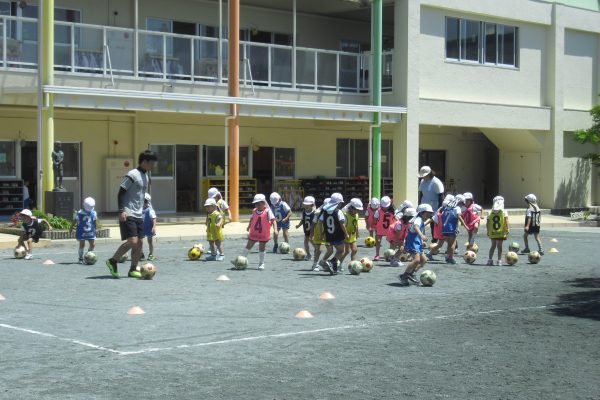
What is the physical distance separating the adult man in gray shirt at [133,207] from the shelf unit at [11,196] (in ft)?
41.8

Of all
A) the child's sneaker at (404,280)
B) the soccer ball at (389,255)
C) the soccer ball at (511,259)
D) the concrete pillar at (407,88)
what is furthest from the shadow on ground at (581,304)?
the concrete pillar at (407,88)

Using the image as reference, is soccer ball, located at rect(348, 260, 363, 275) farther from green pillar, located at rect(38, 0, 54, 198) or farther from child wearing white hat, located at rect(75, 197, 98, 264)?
green pillar, located at rect(38, 0, 54, 198)

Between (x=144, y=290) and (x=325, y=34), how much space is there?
22877mm

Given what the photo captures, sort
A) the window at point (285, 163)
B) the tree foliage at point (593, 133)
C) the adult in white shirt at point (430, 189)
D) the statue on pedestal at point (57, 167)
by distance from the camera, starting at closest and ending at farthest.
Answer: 1. the adult in white shirt at point (430, 189)
2. the statue on pedestal at point (57, 167)
3. the window at point (285, 163)
4. the tree foliage at point (593, 133)

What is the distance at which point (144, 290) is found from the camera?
48.5 feet

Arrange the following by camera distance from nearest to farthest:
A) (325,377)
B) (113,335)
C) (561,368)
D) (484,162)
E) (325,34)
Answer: (325,377) < (561,368) < (113,335) < (325,34) < (484,162)

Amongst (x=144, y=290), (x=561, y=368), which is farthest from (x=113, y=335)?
(x=561, y=368)

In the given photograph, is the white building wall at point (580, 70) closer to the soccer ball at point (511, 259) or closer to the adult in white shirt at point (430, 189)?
the adult in white shirt at point (430, 189)

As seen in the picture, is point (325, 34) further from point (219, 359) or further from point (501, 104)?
point (219, 359)

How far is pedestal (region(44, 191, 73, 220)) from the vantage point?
24.3m

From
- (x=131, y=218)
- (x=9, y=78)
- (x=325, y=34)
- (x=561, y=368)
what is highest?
(x=325, y=34)

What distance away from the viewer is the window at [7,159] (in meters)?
28.6

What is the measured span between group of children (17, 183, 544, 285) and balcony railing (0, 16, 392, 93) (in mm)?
8227

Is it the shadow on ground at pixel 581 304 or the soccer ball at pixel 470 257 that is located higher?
the soccer ball at pixel 470 257
